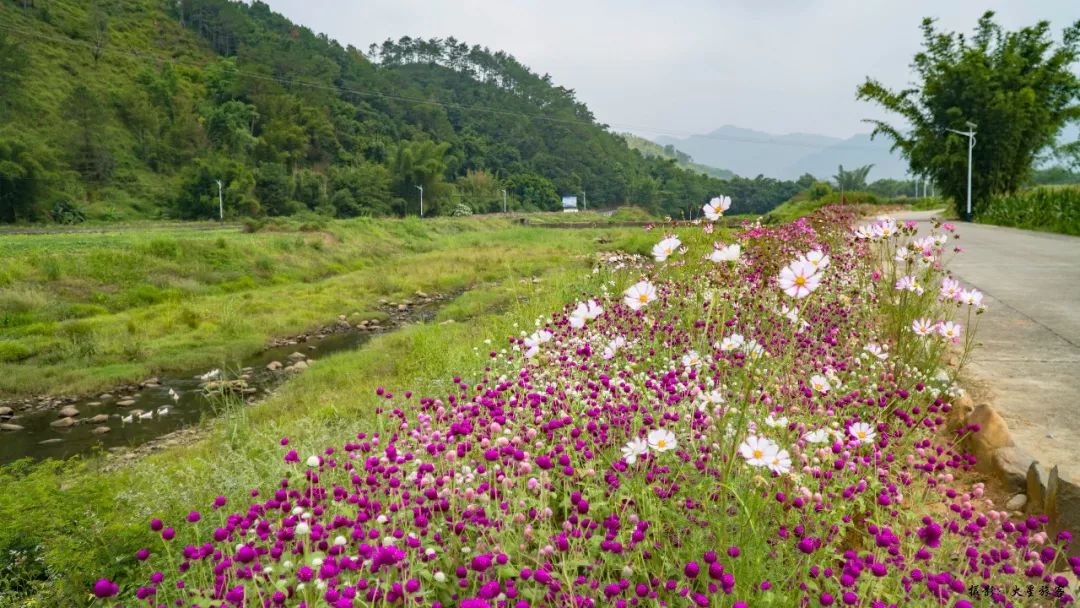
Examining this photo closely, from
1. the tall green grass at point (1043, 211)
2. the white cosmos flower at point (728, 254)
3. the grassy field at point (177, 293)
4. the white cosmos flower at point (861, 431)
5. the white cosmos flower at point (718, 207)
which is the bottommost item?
the grassy field at point (177, 293)

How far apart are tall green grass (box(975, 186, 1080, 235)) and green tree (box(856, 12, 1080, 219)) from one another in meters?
3.23

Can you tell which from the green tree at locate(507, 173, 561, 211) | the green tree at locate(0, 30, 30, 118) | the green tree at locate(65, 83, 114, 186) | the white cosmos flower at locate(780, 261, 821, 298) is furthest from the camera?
the green tree at locate(507, 173, 561, 211)

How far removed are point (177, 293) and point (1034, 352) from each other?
1888cm

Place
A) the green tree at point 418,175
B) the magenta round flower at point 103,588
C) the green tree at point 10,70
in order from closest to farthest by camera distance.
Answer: the magenta round flower at point 103,588 → the green tree at point 10,70 → the green tree at point 418,175

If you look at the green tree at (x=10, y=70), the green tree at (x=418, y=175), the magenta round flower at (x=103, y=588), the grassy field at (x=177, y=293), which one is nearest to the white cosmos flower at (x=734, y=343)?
the magenta round flower at (x=103, y=588)

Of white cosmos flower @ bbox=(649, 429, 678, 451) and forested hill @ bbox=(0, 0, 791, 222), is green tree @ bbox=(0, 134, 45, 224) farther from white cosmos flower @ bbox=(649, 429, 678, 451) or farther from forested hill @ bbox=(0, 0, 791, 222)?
white cosmos flower @ bbox=(649, 429, 678, 451)

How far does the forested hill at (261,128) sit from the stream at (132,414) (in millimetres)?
30187

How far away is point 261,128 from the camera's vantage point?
2443 inches

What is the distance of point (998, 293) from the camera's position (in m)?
6.17

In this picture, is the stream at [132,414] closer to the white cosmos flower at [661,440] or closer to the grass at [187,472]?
the grass at [187,472]

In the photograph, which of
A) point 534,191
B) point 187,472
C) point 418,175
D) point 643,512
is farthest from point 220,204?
point 643,512

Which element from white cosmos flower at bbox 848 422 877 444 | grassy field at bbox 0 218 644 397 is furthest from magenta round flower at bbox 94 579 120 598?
grassy field at bbox 0 218 644 397

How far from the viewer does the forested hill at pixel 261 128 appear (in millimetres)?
44969

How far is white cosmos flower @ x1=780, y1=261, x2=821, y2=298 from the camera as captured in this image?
1720mm
